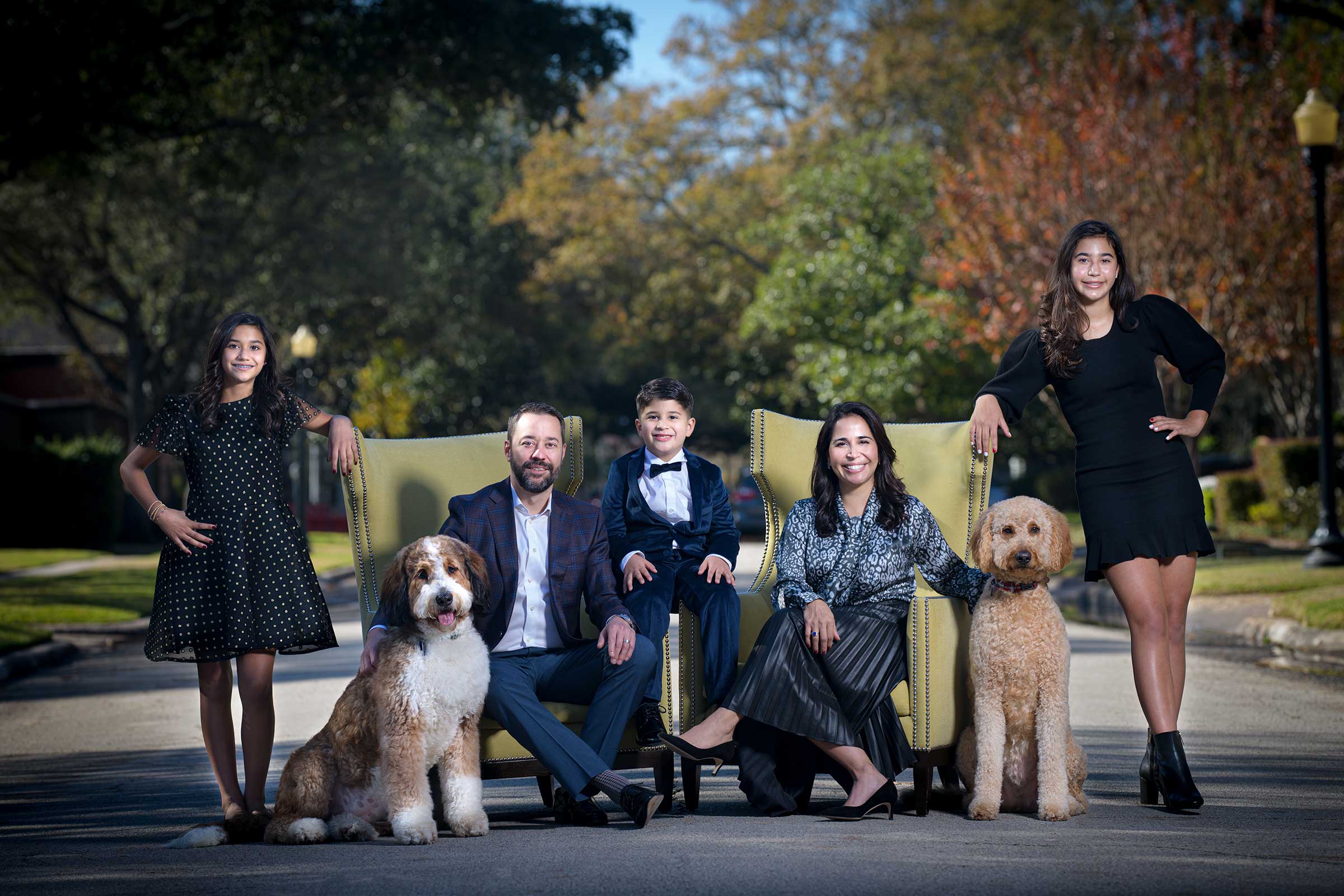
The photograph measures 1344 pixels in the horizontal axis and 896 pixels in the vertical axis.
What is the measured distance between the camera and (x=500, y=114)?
45.1 m

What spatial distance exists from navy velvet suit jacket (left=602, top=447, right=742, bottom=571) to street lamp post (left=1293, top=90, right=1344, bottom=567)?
36.9 feet

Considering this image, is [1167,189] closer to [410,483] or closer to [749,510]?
[749,510]

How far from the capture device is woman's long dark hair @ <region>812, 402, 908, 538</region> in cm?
598

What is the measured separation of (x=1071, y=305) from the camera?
5.96 metres

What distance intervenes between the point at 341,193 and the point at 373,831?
93.4ft

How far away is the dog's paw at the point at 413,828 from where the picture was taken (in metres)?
5.18

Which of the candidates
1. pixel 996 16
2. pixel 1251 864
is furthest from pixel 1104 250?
pixel 996 16

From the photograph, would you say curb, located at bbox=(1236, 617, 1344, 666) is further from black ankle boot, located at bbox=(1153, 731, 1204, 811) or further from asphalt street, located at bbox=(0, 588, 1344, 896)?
black ankle boot, located at bbox=(1153, 731, 1204, 811)

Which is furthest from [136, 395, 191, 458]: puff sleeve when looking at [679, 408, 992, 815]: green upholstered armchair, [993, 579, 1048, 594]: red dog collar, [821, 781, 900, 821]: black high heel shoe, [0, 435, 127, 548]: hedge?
[0, 435, 127, 548]: hedge

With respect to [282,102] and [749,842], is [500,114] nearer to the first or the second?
[282,102]

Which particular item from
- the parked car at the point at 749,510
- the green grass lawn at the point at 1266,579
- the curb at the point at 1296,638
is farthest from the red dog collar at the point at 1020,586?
the parked car at the point at 749,510

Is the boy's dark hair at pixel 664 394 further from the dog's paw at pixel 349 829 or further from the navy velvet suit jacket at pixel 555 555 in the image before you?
the dog's paw at pixel 349 829

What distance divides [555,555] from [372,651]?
33.7 inches

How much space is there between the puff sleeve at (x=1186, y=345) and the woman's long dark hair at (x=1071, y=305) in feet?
0.38
